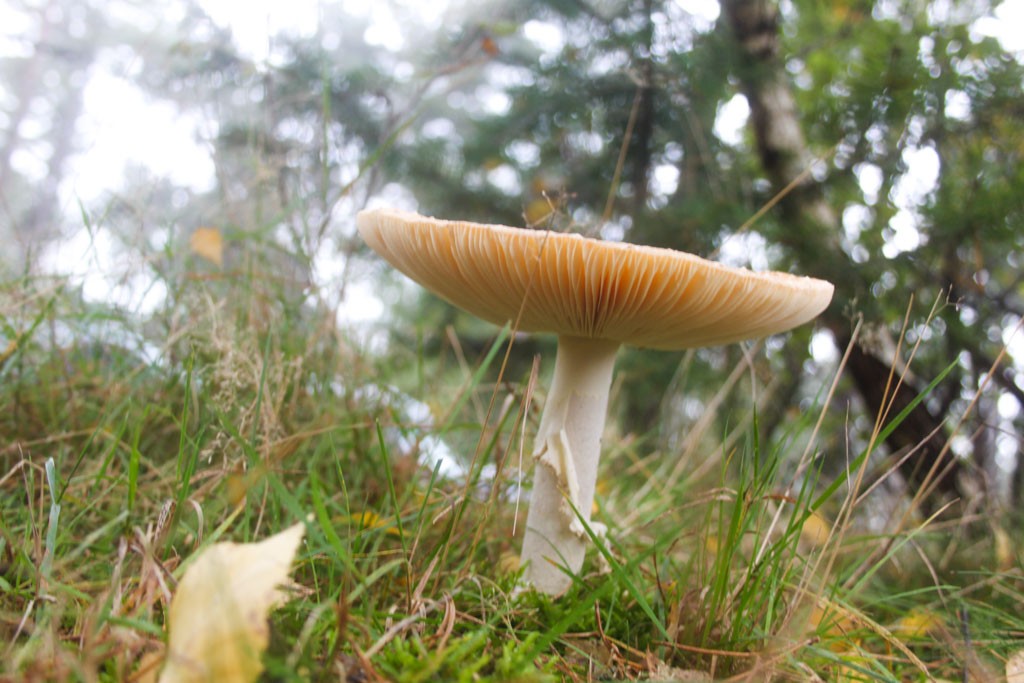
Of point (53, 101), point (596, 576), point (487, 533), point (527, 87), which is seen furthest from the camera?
point (53, 101)

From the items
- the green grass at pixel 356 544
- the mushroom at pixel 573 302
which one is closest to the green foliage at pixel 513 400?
the green grass at pixel 356 544

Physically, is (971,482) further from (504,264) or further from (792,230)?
(504,264)

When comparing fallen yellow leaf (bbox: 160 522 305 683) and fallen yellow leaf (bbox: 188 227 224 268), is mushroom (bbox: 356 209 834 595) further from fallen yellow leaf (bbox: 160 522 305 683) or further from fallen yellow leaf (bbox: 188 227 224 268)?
fallen yellow leaf (bbox: 188 227 224 268)

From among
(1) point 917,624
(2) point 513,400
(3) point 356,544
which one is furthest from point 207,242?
(1) point 917,624

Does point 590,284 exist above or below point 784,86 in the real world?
below

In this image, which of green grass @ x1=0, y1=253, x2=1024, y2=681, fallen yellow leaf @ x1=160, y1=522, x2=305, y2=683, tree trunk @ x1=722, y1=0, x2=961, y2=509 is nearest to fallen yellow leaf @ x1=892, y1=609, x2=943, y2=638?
green grass @ x1=0, y1=253, x2=1024, y2=681

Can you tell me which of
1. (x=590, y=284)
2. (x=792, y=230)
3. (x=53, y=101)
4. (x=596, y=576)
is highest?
(x=53, y=101)

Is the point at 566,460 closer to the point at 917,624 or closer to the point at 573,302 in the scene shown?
the point at 573,302

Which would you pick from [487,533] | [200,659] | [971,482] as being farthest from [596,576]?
[971,482]
